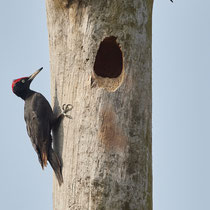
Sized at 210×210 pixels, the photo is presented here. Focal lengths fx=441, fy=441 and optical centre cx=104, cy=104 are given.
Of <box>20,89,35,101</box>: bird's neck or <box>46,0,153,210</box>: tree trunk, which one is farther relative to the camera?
<box>20,89,35,101</box>: bird's neck

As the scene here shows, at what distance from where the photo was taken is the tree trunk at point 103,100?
387 cm

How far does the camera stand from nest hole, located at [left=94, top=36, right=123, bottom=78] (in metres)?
4.24

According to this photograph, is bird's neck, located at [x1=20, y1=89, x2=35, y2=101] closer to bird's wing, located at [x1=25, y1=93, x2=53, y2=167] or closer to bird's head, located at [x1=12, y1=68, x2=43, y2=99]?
bird's head, located at [x1=12, y1=68, x2=43, y2=99]

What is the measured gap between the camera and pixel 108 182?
12.6ft

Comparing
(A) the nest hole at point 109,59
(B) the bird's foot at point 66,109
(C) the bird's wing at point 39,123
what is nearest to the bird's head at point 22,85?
(C) the bird's wing at point 39,123

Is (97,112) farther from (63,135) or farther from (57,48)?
(57,48)

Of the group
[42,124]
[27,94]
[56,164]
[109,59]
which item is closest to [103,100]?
[109,59]

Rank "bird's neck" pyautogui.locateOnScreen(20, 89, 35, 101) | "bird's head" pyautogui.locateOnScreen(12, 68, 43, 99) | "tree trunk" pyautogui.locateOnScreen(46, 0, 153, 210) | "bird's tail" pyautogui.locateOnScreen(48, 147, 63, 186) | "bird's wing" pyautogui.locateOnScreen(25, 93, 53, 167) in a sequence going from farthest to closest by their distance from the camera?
1. "bird's head" pyautogui.locateOnScreen(12, 68, 43, 99)
2. "bird's neck" pyautogui.locateOnScreen(20, 89, 35, 101)
3. "bird's wing" pyautogui.locateOnScreen(25, 93, 53, 167)
4. "bird's tail" pyautogui.locateOnScreen(48, 147, 63, 186)
5. "tree trunk" pyautogui.locateOnScreen(46, 0, 153, 210)

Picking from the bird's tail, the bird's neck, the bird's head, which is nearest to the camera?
the bird's tail

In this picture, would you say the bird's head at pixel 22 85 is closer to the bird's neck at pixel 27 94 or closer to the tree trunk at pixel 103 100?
the bird's neck at pixel 27 94

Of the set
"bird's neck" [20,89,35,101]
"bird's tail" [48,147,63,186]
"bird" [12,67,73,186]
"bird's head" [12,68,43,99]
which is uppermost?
"bird's head" [12,68,43,99]

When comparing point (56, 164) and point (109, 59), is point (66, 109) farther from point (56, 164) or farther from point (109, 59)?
point (109, 59)

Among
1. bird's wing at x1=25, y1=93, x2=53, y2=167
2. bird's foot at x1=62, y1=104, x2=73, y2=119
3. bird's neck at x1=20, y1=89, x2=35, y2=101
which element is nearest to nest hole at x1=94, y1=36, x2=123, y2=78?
bird's foot at x1=62, y1=104, x2=73, y2=119

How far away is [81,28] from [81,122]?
A: 928 mm
